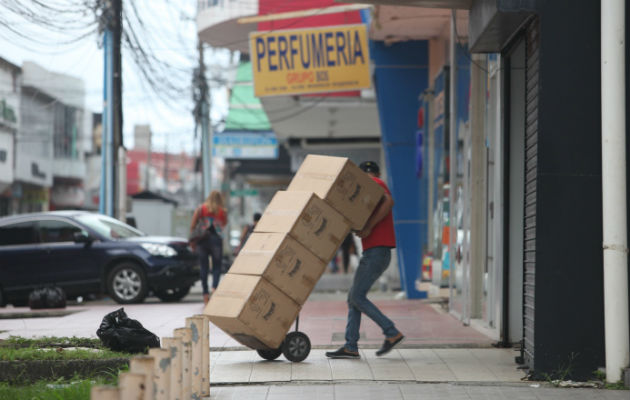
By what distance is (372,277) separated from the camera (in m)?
8.52

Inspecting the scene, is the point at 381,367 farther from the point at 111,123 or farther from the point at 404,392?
the point at 111,123

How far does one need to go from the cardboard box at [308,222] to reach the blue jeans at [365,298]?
383 millimetres

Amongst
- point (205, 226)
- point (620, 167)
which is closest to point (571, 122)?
point (620, 167)

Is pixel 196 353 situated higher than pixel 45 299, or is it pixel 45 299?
pixel 196 353

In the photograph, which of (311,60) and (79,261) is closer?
(79,261)

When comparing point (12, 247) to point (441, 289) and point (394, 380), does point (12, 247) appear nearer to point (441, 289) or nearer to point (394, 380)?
point (441, 289)

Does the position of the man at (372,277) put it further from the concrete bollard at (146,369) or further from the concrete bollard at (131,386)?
the concrete bollard at (131,386)

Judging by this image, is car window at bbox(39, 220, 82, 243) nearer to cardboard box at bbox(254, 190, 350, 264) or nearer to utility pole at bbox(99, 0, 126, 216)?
utility pole at bbox(99, 0, 126, 216)

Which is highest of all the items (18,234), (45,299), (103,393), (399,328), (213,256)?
(103,393)

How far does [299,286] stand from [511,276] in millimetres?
2205

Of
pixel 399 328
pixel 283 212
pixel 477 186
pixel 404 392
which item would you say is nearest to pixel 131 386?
pixel 404 392

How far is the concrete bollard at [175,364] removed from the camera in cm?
490

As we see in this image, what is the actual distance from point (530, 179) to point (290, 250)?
2.06 meters

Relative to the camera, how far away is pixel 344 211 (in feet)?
27.4
